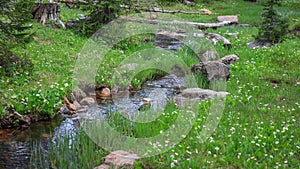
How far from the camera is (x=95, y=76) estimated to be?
1170 centimetres

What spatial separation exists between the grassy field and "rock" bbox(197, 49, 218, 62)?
2.75ft

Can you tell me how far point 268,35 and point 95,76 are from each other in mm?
8827

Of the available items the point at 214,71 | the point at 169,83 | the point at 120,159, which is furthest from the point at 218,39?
the point at 120,159

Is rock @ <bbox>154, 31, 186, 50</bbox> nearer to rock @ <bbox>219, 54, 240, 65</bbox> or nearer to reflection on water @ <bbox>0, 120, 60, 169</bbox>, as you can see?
rock @ <bbox>219, 54, 240, 65</bbox>

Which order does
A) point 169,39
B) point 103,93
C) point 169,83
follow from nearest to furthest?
point 103,93
point 169,83
point 169,39

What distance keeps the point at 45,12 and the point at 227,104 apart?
1126cm

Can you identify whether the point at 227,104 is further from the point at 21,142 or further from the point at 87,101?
the point at 21,142

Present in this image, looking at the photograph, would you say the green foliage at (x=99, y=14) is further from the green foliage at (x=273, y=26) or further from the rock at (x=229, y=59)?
the green foliage at (x=273, y=26)

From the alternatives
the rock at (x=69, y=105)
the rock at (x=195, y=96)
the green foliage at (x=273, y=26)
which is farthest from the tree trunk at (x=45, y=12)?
the rock at (x=195, y=96)

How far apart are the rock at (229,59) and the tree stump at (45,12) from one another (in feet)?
25.8

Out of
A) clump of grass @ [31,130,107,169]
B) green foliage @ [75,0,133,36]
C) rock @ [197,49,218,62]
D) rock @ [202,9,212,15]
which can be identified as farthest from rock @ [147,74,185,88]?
rock @ [202,9,212,15]

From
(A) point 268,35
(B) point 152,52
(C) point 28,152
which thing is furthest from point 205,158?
(A) point 268,35

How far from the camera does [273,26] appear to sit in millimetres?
16562

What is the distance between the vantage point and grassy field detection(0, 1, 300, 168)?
6520mm
